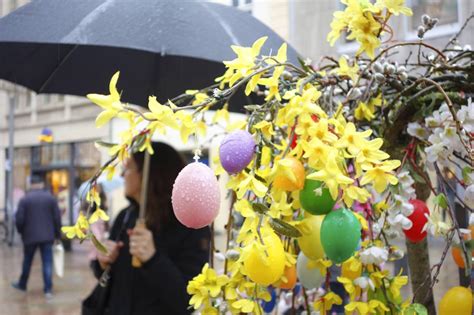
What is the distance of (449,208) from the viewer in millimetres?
1360

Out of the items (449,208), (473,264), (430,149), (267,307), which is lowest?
(267,307)

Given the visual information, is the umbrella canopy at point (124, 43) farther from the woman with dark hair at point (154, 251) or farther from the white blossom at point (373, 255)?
the white blossom at point (373, 255)

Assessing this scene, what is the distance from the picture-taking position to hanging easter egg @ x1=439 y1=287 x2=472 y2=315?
1436 millimetres

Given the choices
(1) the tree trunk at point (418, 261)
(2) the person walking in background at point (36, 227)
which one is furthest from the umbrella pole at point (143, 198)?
(2) the person walking in background at point (36, 227)

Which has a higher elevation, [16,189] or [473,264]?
[473,264]

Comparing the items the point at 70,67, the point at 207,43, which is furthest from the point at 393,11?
the point at 70,67

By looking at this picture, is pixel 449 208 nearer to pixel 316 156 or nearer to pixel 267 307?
pixel 316 156

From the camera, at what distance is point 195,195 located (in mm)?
1177

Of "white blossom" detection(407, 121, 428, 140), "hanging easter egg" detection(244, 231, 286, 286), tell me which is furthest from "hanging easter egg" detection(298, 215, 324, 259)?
"white blossom" detection(407, 121, 428, 140)

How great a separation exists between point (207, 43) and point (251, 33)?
343 mm

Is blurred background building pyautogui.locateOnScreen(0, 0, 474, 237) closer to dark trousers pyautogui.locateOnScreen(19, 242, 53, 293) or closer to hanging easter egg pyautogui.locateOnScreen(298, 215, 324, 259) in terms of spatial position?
dark trousers pyautogui.locateOnScreen(19, 242, 53, 293)

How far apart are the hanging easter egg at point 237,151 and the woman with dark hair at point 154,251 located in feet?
3.95

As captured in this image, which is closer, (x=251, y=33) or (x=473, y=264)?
(x=473, y=264)

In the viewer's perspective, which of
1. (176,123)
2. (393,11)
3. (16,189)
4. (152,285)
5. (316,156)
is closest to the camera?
(316,156)
